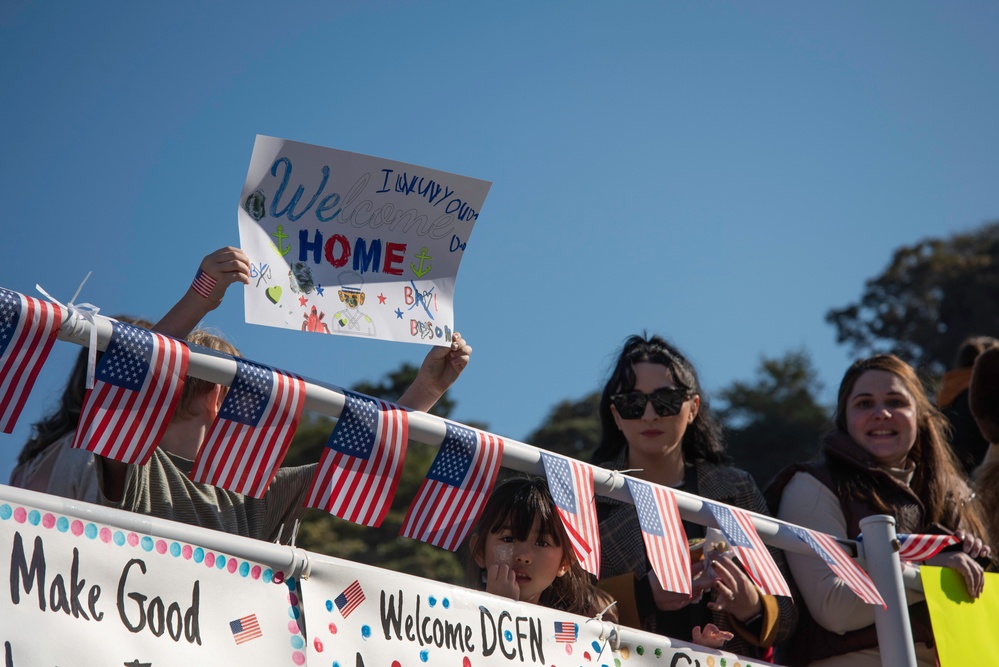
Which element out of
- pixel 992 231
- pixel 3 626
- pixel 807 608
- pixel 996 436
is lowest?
pixel 3 626

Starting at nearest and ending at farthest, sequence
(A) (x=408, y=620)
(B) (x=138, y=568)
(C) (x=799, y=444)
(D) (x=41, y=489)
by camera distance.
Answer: (B) (x=138, y=568), (A) (x=408, y=620), (D) (x=41, y=489), (C) (x=799, y=444)

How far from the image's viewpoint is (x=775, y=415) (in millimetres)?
31109

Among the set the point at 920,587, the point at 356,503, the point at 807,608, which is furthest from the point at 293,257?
the point at 920,587

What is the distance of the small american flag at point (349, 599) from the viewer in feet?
7.31

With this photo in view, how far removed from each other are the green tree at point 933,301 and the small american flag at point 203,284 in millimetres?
29644

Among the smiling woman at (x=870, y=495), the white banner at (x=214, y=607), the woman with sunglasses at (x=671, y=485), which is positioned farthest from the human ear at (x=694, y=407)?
the white banner at (x=214, y=607)

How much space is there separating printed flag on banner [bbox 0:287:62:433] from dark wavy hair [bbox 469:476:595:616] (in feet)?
4.67

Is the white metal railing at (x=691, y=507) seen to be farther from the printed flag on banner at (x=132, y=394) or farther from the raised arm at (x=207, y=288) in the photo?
the raised arm at (x=207, y=288)

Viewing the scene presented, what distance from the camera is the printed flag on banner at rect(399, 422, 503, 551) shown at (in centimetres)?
257

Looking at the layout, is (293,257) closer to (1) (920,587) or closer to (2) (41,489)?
(2) (41,489)

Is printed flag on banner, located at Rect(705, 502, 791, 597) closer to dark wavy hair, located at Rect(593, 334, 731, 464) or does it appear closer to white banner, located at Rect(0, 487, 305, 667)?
dark wavy hair, located at Rect(593, 334, 731, 464)

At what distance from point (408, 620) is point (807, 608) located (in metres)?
1.56

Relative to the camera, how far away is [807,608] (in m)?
3.31

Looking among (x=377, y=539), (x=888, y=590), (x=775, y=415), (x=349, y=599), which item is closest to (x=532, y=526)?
(x=349, y=599)
